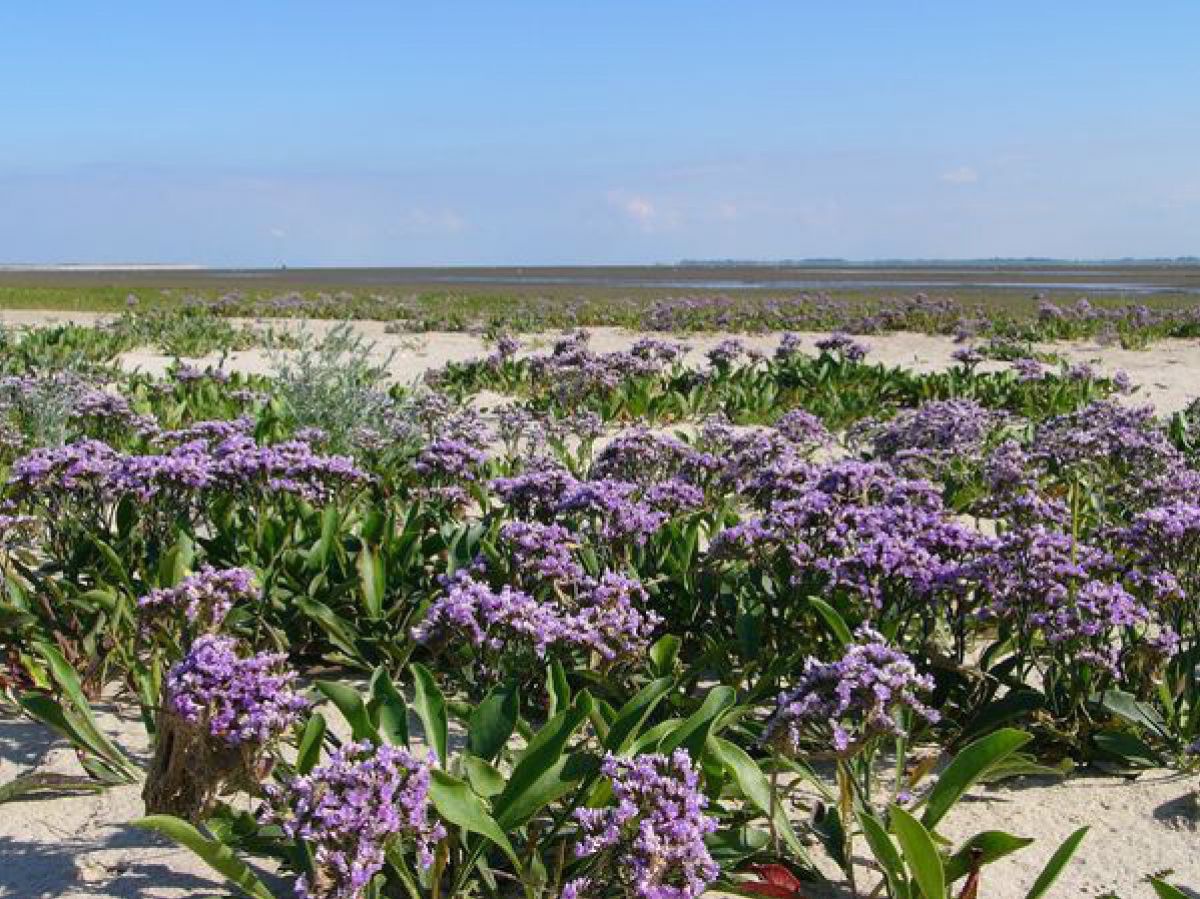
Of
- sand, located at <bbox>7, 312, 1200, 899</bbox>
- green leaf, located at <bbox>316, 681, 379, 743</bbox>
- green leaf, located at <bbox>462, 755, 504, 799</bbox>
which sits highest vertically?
green leaf, located at <bbox>316, 681, 379, 743</bbox>

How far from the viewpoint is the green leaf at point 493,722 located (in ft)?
12.0

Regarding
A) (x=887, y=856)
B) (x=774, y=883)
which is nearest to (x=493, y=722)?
(x=774, y=883)

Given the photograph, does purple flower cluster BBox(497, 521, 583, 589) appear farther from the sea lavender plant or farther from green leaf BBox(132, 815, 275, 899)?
green leaf BBox(132, 815, 275, 899)

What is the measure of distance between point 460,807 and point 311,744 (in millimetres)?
580

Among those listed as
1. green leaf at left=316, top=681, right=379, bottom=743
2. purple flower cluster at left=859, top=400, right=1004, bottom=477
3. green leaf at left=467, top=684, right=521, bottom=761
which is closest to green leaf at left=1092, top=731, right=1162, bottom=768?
green leaf at left=467, top=684, right=521, bottom=761

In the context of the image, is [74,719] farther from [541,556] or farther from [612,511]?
[612,511]

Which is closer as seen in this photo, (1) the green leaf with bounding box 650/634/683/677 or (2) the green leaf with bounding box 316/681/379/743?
(2) the green leaf with bounding box 316/681/379/743

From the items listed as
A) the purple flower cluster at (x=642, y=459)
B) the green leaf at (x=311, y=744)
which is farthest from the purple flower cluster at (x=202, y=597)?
the purple flower cluster at (x=642, y=459)

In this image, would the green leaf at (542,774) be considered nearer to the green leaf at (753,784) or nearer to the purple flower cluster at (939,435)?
the green leaf at (753,784)

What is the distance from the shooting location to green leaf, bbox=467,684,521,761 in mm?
3652

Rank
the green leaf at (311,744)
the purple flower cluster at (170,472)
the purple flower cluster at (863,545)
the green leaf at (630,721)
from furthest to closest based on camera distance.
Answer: the purple flower cluster at (170,472), the purple flower cluster at (863,545), the green leaf at (630,721), the green leaf at (311,744)

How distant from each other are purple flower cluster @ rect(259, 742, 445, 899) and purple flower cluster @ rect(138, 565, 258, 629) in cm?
138

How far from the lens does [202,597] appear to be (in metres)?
4.01

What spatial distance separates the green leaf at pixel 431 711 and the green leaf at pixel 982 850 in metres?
1.51
